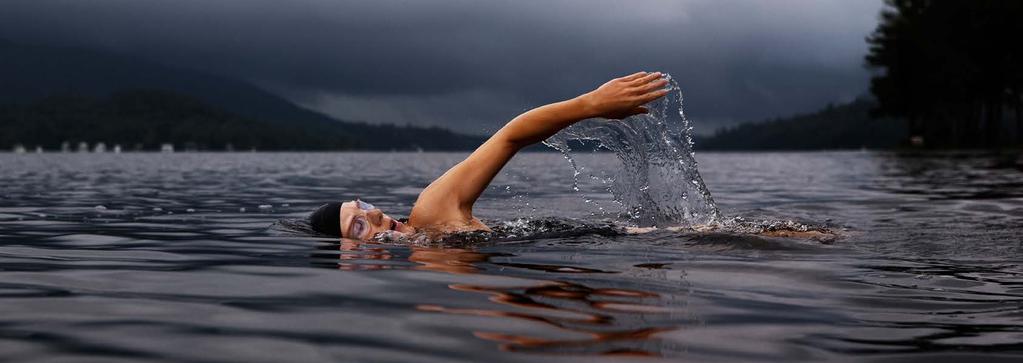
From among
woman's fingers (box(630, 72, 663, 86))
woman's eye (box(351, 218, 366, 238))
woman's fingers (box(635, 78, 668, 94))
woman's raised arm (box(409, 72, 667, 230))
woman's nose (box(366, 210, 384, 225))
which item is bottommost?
woman's eye (box(351, 218, 366, 238))

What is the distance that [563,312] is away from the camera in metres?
4.91

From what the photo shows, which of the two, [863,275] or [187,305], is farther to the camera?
[863,275]

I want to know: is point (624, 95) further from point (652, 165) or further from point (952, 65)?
point (952, 65)

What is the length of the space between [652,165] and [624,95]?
9.67 feet

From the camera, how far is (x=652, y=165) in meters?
10.7

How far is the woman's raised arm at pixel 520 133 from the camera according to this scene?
7918 millimetres

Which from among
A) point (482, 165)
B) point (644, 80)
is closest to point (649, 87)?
point (644, 80)

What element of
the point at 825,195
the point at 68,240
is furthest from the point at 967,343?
the point at 825,195

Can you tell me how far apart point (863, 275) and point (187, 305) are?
14.5ft

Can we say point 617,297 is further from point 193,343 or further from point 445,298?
point 193,343

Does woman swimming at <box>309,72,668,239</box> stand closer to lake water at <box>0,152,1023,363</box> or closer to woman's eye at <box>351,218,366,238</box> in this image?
woman's eye at <box>351,218,366,238</box>

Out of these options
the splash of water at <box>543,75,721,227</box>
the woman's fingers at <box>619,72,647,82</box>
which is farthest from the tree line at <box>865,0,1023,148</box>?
the woman's fingers at <box>619,72,647,82</box>

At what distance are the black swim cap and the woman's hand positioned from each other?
9.58ft

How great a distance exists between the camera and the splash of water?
32.4ft
